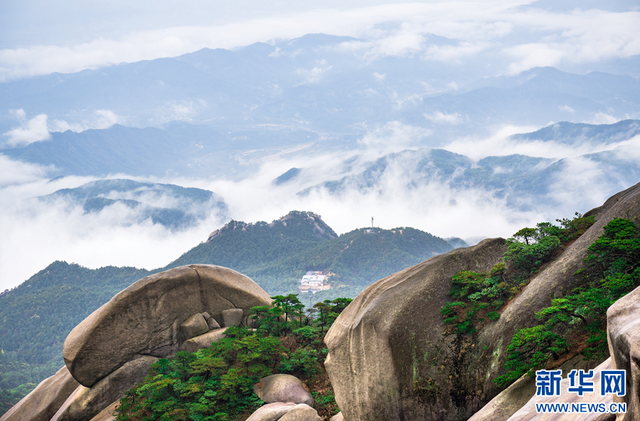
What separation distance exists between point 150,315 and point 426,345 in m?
16.3

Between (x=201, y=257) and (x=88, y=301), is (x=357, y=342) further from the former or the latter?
(x=201, y=257)

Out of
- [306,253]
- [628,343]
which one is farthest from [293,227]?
Result: [628,343]

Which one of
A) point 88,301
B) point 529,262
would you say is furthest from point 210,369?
point 88,301

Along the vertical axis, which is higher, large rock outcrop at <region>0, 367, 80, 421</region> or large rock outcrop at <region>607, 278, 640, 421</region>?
large rock outcrop at <region>607, 278, 640, 421</region>

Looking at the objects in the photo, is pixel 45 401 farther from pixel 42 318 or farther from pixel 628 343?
pixel 42 318

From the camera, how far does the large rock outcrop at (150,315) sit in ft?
85.8

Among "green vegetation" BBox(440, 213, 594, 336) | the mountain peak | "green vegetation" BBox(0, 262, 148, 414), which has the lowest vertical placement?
"green vegetation" BBox(0, 262, 148, 414)

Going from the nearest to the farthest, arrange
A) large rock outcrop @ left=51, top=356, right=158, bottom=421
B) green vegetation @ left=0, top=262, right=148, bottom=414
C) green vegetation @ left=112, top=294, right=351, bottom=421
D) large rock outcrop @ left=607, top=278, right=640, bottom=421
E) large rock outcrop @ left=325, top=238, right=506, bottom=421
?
large rock outcrop @ left=607, top=278, right=640, bottom=421 < large rock outcrop @ left=325, top=238, right=506, bottom=421 < green vegetation @ left=112, top=294, right=351, bottom=421 < large rock outcrop @ left=51, top=356, right=158, bottom=421 < green vegetation @ left=0, top=262, right=148, bottom=414

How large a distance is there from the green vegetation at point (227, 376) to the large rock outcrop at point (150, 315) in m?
2.04

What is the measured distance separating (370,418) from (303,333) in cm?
877

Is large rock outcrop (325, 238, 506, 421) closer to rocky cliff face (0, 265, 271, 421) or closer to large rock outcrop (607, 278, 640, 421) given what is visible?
large rock outcrop (607, 278, 640, 421)

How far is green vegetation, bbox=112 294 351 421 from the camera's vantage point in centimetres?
2220

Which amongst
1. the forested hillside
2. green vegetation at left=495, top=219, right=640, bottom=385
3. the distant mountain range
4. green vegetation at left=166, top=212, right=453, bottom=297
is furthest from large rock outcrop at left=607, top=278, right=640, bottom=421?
green vegetation at left=166, top=212, right=453, bottom=297

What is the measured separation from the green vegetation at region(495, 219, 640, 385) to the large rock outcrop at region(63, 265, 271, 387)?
1789 cm
